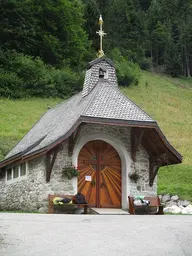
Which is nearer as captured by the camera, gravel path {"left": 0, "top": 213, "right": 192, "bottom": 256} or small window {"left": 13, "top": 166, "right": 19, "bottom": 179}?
gravel path {"left": 0, "top": 213, "right": 192, "bottom": 256}

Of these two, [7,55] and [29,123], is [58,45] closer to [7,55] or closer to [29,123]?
[7,55]

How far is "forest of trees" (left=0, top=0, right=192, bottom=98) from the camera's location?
50125mm

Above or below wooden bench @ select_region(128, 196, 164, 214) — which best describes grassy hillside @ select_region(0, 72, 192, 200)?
above

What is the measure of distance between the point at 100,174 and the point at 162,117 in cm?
2746

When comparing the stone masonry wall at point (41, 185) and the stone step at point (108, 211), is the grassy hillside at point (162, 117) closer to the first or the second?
the stone step at point (108, 211)

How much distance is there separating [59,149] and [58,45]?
39.7 meters

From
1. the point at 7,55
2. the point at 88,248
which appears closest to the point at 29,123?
the point at 7,55

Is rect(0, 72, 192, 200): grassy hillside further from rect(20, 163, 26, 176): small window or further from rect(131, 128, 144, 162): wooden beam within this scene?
rect(20, 163, 26, 176): small window

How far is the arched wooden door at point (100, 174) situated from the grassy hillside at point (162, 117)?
15.7ft

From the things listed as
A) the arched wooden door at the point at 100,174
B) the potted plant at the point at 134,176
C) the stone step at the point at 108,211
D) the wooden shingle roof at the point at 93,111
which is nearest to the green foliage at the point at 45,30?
the wooden shingle roof at the point at 93,111

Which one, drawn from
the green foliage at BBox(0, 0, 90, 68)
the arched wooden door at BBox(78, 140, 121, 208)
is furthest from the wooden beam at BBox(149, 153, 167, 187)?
the green foliage at BBox(0, 0, 90, 68)

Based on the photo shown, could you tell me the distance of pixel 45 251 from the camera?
839 centimetres

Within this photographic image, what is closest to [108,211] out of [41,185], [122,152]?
[122,152]

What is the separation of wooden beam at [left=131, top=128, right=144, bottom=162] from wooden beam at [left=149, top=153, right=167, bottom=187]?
0.72 meters
